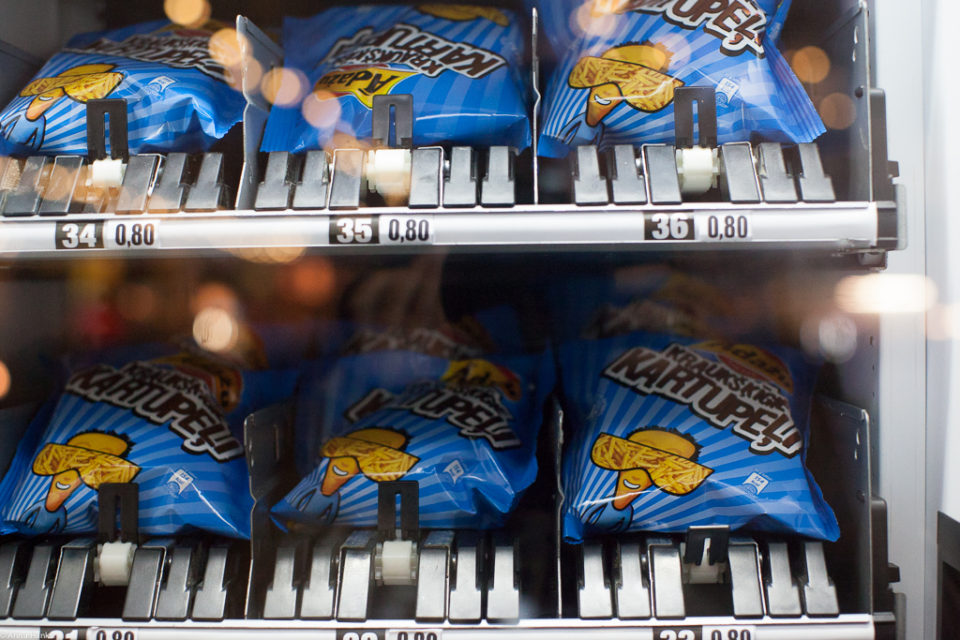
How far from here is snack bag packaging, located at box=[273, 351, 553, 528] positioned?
0.95m

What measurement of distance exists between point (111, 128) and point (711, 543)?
3.20 feet

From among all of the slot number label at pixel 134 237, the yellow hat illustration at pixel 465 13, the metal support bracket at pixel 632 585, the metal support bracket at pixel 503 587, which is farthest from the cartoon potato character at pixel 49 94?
the metal support bracket at pixel 632 585

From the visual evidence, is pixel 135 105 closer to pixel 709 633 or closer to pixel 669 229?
pixel 669 229

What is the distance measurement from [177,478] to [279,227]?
1.32 feet

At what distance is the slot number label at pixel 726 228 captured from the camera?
80 centimetres

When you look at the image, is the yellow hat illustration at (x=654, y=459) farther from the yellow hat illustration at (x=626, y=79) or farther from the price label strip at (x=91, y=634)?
the price label strip at (x=91, y=634)

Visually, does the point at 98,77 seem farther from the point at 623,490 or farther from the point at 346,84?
the point at 623,490

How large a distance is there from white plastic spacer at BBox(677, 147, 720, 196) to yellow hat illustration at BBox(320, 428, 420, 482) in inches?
20.8

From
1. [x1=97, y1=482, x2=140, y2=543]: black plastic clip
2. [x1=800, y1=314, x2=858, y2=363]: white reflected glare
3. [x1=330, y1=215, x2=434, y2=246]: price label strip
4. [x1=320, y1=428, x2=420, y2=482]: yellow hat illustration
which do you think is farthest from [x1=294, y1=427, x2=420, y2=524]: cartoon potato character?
[x1=800, y1=314, x2=858, y2=363]: white reflected glare

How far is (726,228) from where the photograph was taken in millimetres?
803

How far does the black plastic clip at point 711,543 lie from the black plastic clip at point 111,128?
91 centimetres

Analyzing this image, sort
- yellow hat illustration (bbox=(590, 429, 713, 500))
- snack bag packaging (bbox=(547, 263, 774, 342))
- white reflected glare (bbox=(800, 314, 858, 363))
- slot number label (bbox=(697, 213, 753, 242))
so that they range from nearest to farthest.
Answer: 1. slot number label (bbox=(697, 213, 753, 242))
2. yellow hat illustration (bbox=(590, 429, 713, 500))
3. white reflected glare (bbox=(800, 314, 858, 363))
4. snack bag packaging (bbox=(547, 263, 774, 342))

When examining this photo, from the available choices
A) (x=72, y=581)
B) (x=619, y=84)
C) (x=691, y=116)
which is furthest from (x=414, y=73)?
(x=72, y=581)

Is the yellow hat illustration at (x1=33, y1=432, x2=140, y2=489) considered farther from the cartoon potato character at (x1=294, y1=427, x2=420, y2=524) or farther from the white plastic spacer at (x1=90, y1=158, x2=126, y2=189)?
the white plastic spacer at (x1=90, y1=158, x2=126, y2=189)
